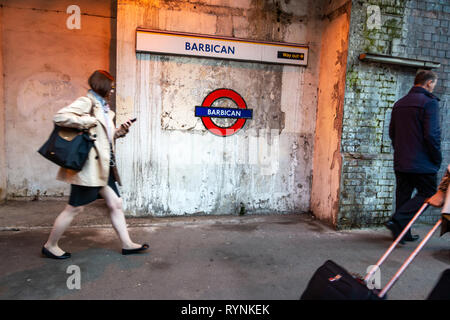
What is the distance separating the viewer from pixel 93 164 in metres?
3.14

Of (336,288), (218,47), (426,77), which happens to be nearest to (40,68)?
(218,47)

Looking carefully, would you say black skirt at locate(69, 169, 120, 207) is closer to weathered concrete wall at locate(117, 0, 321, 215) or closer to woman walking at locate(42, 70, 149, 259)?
woman walking at locate(42, 70, 149, 259)

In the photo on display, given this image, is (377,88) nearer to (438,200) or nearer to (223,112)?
(223,112)

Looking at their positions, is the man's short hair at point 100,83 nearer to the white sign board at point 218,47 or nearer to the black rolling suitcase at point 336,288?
the white sign board at point 218,47

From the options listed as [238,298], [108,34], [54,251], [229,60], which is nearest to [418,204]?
[238,298]

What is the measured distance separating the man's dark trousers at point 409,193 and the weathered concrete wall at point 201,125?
5.20 ft

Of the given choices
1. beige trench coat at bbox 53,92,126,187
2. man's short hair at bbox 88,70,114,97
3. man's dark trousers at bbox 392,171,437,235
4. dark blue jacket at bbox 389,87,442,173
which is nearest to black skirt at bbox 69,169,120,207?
beige trench coat at bbox 53,92,126,187

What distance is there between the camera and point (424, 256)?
3689mm

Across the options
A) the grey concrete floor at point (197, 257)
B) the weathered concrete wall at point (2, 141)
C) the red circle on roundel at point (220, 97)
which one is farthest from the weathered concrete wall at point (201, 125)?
the weathered concrete wall at point (2, 141)

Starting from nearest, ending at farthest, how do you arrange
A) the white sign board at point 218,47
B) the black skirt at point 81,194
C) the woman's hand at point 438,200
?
the woman's hand at point 438,200, the black skirt at point 81,194, the white sign board at point 218,47

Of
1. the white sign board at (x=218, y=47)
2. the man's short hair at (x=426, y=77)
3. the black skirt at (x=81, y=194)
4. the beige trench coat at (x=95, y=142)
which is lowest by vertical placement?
the black skirt at (x=81, y=194)

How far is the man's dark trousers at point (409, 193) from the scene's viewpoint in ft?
12.2

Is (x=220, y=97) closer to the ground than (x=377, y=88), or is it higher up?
closer to the ground

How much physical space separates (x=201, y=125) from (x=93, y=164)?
6.63ft
